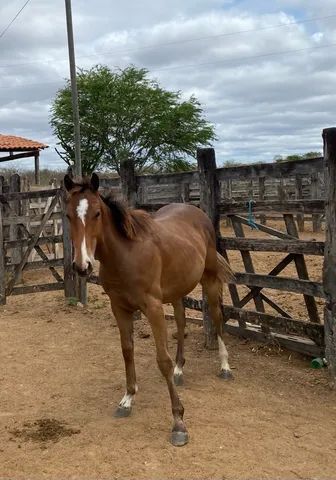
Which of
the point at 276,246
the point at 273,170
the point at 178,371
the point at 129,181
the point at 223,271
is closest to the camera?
the point at 178,371

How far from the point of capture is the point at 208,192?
561 cm

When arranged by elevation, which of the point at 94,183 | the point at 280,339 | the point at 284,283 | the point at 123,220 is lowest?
the point at 280,339

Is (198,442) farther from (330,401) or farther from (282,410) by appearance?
(330,401)

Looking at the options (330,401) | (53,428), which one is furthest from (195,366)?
(53,428)

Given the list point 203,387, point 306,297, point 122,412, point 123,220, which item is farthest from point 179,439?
point 306,297

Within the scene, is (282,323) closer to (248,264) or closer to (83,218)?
(248,264)

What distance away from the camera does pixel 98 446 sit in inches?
138

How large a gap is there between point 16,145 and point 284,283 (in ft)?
72.1

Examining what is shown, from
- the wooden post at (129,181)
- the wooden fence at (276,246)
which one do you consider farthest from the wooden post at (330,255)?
the wooden post at (129,181)

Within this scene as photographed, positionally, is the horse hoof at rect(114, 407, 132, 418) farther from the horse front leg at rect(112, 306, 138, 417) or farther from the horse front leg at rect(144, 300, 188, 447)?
the horse front leg at rect(144, 300, 188, 447)

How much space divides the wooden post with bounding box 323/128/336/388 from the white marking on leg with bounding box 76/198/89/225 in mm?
2086

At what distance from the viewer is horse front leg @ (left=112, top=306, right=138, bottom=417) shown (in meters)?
4.07

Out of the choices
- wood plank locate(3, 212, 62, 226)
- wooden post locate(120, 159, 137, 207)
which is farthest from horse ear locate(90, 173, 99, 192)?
wood plank locate(3, 212, 62, 226)

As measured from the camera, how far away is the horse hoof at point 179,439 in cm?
349
